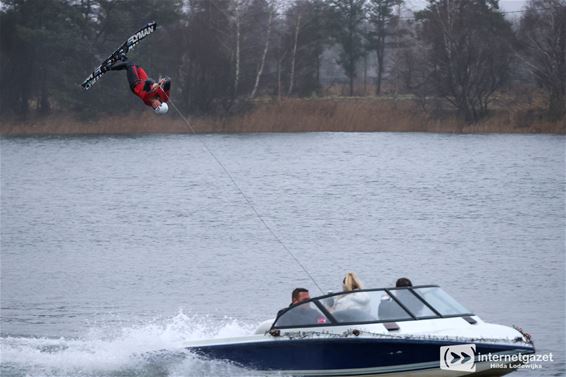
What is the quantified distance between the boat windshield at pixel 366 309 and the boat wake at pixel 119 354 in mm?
1144

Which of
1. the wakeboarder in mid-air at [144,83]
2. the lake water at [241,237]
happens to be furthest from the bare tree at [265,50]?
the wakeboarder in mid-air at [144,83]

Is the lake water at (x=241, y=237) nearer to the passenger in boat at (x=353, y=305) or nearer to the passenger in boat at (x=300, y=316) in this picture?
the passenger in boat at (x=300, y=316)

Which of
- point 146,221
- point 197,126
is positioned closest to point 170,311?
point 146,221

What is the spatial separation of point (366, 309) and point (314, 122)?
142 feet

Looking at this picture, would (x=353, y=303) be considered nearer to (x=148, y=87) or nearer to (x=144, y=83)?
(x=148, y=87)

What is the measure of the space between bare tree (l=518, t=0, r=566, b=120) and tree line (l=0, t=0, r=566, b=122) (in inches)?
3.1

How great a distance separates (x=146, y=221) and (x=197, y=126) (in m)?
27.1

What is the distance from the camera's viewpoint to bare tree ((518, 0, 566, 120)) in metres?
58.9

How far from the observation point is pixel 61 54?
212 ft

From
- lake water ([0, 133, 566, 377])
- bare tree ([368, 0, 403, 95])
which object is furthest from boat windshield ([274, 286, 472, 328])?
bare tree ([368, 0, 403, 95])

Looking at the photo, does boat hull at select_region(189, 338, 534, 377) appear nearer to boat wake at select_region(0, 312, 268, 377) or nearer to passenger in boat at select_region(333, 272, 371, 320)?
boat wake at select_region(0, 312, 268, 377)

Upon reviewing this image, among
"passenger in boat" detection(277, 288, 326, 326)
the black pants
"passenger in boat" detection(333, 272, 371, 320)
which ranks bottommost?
"passenger in boat" detection(277, 288, 326, 326)

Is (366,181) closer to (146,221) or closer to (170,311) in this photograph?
(146,221)

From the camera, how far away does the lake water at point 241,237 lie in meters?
21.1
